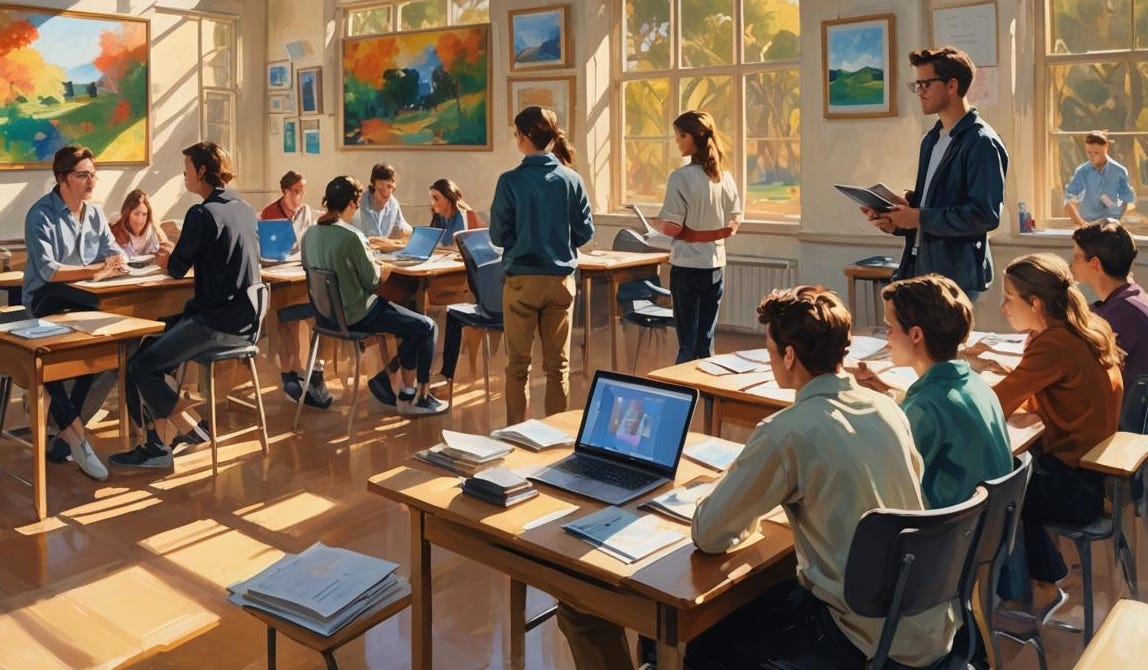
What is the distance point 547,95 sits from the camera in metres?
9.12

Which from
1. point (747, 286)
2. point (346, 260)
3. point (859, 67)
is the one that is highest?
point (859, 67)

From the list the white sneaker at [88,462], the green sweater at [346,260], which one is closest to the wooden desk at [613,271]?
the green sweater at [346,260]

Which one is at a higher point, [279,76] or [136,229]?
[279,76]

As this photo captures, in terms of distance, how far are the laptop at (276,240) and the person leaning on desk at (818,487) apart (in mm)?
4866

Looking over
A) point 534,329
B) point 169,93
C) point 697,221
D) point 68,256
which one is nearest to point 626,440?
point 534,329

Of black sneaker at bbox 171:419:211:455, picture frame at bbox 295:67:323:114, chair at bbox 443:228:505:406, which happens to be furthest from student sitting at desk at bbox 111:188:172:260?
picture frame at bbox 295:67:323:114

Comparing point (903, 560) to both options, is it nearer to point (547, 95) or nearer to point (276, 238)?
point (276, 238)

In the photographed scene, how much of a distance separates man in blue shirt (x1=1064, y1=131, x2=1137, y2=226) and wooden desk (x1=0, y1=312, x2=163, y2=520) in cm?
546

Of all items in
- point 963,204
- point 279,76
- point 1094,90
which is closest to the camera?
point 963,204

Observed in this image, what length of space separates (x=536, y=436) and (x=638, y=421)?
0.34 m

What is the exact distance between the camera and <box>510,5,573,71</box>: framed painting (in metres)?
8.94

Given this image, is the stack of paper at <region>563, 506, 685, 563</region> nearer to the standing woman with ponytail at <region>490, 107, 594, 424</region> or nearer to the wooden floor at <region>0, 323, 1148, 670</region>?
the wooden floor at <region>0, 323, 1148, 670</region>

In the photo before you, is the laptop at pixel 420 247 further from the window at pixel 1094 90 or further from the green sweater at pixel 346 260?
the window at pixel 1094 90

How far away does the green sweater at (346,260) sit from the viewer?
17.9 ft
